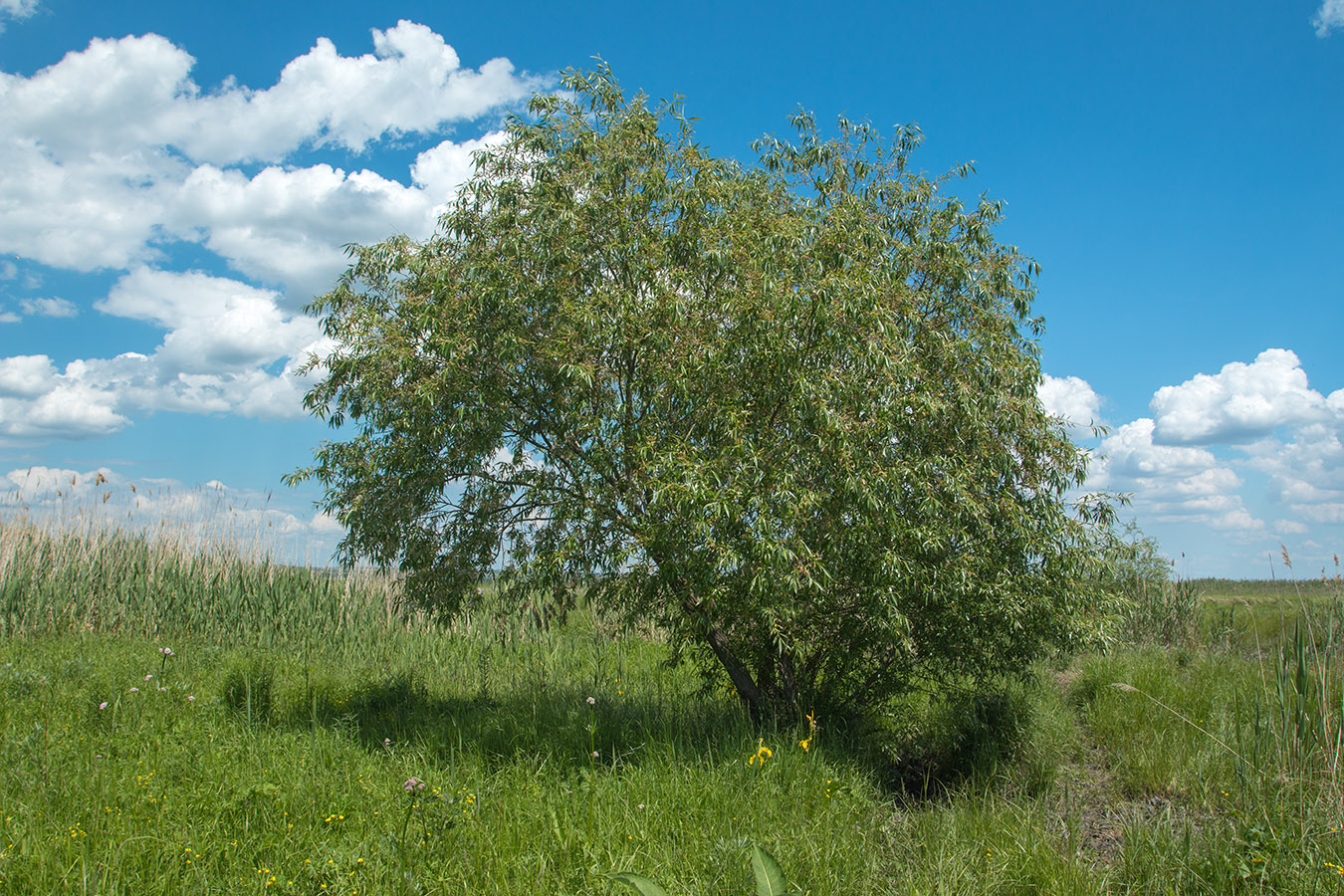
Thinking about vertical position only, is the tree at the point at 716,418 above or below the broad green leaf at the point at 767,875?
above

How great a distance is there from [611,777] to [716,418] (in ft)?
9.53

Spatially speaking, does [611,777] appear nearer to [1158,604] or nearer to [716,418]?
[716,418]

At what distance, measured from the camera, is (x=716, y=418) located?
6586 millimetres

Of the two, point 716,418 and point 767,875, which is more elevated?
point 716,418

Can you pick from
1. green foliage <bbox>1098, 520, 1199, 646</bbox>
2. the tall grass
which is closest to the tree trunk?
the tall grass

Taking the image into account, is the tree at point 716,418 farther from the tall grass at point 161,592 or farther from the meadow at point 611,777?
the tall grass at point 161,592

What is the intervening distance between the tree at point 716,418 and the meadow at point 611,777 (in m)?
1.20

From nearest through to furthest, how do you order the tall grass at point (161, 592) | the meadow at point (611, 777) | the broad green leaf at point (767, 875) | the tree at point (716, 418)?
the broad green leaf at point (767, 875), the meadow at point (611, 777), the tree at point (716, 418), the tall grass at point (161, 592)

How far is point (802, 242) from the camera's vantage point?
289 inches

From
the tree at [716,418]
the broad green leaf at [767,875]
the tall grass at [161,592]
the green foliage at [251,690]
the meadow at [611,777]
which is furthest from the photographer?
the tall grass at [161,592]

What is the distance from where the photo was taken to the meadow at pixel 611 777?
15.5 ft

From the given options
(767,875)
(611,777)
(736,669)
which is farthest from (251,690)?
(767,875)

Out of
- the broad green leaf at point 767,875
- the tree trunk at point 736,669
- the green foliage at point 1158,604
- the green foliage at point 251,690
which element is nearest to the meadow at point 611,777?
the green foliage at point 251,690

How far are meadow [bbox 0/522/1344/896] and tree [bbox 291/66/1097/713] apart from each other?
1.20 metres
